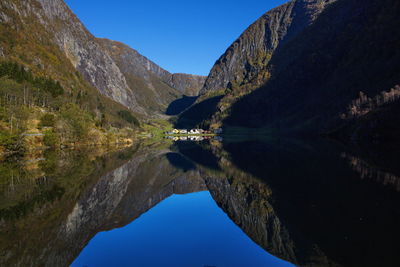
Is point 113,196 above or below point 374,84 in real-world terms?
below

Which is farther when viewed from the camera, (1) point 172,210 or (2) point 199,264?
(1) point 172,210

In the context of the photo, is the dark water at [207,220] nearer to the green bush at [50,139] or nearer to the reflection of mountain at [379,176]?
the reflection of mountain at [379,176]

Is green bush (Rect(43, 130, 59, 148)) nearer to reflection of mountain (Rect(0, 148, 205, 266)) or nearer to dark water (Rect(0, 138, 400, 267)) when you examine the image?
reflection of mountain (Rect(0, 148, 205, 266))

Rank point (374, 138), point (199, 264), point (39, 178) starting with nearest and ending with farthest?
point (199, 264)
point (39, 178)
point (374, 138)

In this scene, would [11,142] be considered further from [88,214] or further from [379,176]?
[379,176]

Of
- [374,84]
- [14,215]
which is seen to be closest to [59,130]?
[14,215]

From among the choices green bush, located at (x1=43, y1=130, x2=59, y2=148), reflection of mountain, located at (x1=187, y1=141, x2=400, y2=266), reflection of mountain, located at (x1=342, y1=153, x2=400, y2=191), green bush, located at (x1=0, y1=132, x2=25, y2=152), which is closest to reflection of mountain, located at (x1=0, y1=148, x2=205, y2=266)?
reflection of mountain, located at (x1=187, y1=141, x2=400, y2=266)

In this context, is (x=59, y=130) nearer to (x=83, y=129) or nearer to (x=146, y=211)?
(x=83, y=129)
